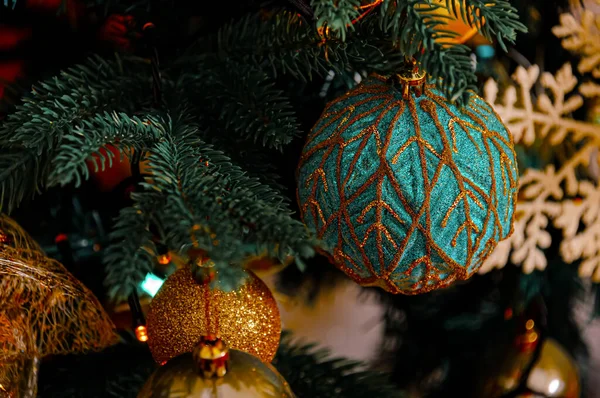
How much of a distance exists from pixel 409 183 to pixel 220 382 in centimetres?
14

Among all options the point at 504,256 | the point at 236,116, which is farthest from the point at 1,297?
the point at 504,256

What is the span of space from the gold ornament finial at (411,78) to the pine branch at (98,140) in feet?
0.44

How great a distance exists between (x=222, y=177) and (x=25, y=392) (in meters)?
0.20

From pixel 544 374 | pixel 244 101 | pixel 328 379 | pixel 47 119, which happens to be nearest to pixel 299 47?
pixel 244 101

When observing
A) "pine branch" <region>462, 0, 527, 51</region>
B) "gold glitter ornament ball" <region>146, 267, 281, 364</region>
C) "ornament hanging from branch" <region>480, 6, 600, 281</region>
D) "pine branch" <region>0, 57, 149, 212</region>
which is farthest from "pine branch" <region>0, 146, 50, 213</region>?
"ornament hanging from branch" <region>480, 6, 600, 281</region>

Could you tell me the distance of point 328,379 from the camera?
491mm

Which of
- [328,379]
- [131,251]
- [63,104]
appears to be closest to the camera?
[131,251]

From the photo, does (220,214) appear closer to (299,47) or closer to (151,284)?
(299,47)

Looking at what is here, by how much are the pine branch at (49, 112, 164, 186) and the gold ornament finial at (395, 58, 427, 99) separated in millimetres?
135

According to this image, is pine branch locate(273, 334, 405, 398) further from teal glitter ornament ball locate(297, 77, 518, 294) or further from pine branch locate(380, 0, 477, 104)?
pine branch locate(380, 0, 477, 104)

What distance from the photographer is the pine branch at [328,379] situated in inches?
18.6

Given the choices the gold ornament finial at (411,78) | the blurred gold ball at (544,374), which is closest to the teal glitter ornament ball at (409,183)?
the gold ornament finial at (411,78)

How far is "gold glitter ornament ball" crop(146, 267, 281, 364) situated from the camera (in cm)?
38

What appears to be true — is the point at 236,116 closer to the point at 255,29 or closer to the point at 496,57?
the point at 255,29
